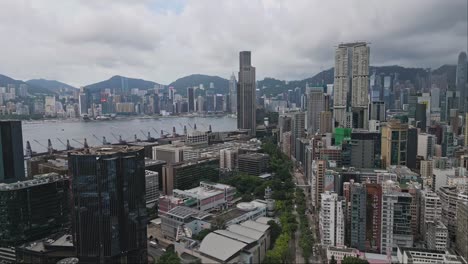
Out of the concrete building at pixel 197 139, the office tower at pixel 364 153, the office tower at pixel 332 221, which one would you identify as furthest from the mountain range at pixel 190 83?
the office tower at pixel 332 221

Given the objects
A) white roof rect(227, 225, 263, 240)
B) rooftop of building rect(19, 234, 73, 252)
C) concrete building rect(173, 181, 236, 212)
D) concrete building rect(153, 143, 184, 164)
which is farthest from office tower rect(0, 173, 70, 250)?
concrete building rect(153, 143, 184, 164)

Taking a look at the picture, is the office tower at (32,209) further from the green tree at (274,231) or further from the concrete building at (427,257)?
the concrete building at (427,257)

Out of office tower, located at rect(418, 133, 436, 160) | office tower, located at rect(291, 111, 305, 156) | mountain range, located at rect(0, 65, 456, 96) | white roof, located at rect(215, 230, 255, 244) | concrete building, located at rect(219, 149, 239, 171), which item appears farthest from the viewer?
mountain range, located at rect(0, 65, 456, 96)

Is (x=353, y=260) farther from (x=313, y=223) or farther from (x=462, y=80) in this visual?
(x=462, y=80)

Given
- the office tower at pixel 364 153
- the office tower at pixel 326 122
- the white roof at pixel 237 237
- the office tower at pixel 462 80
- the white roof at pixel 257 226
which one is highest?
the office tower at pixel 462 80

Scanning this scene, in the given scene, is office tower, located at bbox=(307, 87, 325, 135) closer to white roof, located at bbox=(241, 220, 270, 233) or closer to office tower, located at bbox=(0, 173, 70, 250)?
white roof, located at bbox=(241, 220, 270, 233)

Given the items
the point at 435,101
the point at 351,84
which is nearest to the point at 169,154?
the point at 351,84
